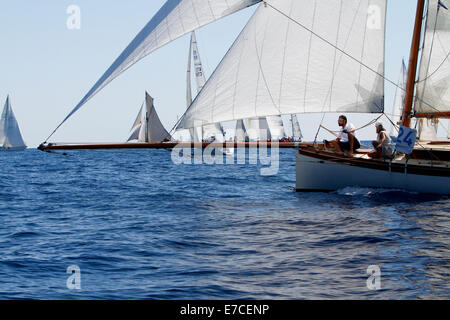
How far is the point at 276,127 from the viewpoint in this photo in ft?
297

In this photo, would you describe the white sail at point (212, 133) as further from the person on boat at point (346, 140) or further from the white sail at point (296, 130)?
the person on boat at point (346, 140)

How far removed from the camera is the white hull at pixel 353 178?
15984 millimetres

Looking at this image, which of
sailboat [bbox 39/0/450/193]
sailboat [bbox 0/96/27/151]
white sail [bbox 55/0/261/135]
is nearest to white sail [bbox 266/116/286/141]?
sailboat [bbox 0/96/27/151]

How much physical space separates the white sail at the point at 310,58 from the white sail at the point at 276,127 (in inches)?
2731

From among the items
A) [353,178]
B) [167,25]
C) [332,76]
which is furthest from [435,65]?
[167,25]

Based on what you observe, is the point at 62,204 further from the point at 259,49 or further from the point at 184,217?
the point at 259,49

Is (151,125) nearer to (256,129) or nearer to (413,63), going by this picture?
(256,129)

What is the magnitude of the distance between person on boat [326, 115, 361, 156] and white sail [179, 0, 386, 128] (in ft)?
2.24

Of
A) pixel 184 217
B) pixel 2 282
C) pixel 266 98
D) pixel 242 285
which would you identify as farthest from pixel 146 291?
pixel 266 98

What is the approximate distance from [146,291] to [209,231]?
425cm

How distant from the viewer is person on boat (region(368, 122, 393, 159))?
16.6m

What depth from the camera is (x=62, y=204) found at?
55.7 feet

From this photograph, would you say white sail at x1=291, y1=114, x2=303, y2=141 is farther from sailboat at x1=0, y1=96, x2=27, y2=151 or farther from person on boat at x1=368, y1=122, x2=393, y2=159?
person on boat at x1=368, y1=122, x2=393, y2=159

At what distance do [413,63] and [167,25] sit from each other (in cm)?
865
